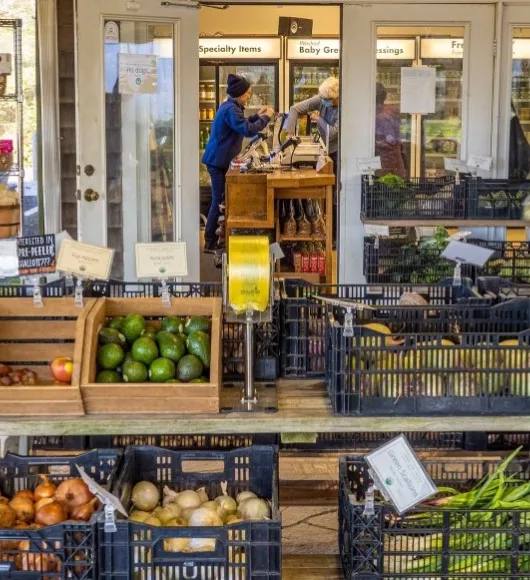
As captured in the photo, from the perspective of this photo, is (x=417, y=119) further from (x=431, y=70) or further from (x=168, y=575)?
(x=168, y=575)

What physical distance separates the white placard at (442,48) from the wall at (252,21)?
16.6ft

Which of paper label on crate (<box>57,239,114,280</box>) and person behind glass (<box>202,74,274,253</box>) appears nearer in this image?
paper label on crate (<box>57,239,114,280</box>)

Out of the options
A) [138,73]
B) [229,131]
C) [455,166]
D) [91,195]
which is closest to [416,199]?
[455,166]

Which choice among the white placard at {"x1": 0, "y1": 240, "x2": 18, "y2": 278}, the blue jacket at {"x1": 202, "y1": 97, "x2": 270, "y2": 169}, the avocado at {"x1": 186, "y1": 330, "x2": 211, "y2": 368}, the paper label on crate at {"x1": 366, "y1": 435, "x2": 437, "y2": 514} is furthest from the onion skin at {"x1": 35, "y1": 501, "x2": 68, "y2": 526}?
the blue jacket at {"x1": 202, "y1": 97, "x2": 270, "y2": 169}

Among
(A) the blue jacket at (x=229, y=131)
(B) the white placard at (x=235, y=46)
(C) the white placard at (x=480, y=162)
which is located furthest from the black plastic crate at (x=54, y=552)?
(B) the white placard at (x=235, y=46)

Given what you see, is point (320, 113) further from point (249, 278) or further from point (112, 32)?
point (249, 278)

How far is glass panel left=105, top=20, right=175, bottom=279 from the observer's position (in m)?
6.59

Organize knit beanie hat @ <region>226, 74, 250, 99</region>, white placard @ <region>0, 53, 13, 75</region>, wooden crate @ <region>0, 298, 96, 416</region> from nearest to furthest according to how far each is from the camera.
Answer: wooden crate @ <region>0, 298, 96, 416</region> < white placard @ <region>0, 53, 13, 75</region> < knit beanie hat @ <region>226, 74, 250, 99</region>

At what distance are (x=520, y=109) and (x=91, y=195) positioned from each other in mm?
2806

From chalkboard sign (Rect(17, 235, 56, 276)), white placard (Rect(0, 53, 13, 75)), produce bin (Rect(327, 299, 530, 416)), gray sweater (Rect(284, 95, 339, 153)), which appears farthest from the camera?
gray sweater (Rect(284, 95, 339, 153))

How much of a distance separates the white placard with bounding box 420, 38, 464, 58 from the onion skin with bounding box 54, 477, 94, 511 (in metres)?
4.61

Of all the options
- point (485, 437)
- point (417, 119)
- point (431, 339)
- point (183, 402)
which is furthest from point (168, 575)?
point (417, 119)

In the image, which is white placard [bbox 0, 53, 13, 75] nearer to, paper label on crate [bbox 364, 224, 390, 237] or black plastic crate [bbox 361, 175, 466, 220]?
black plastic crate [bbox 361, 175, 466, 220]

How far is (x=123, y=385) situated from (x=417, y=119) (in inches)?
178
